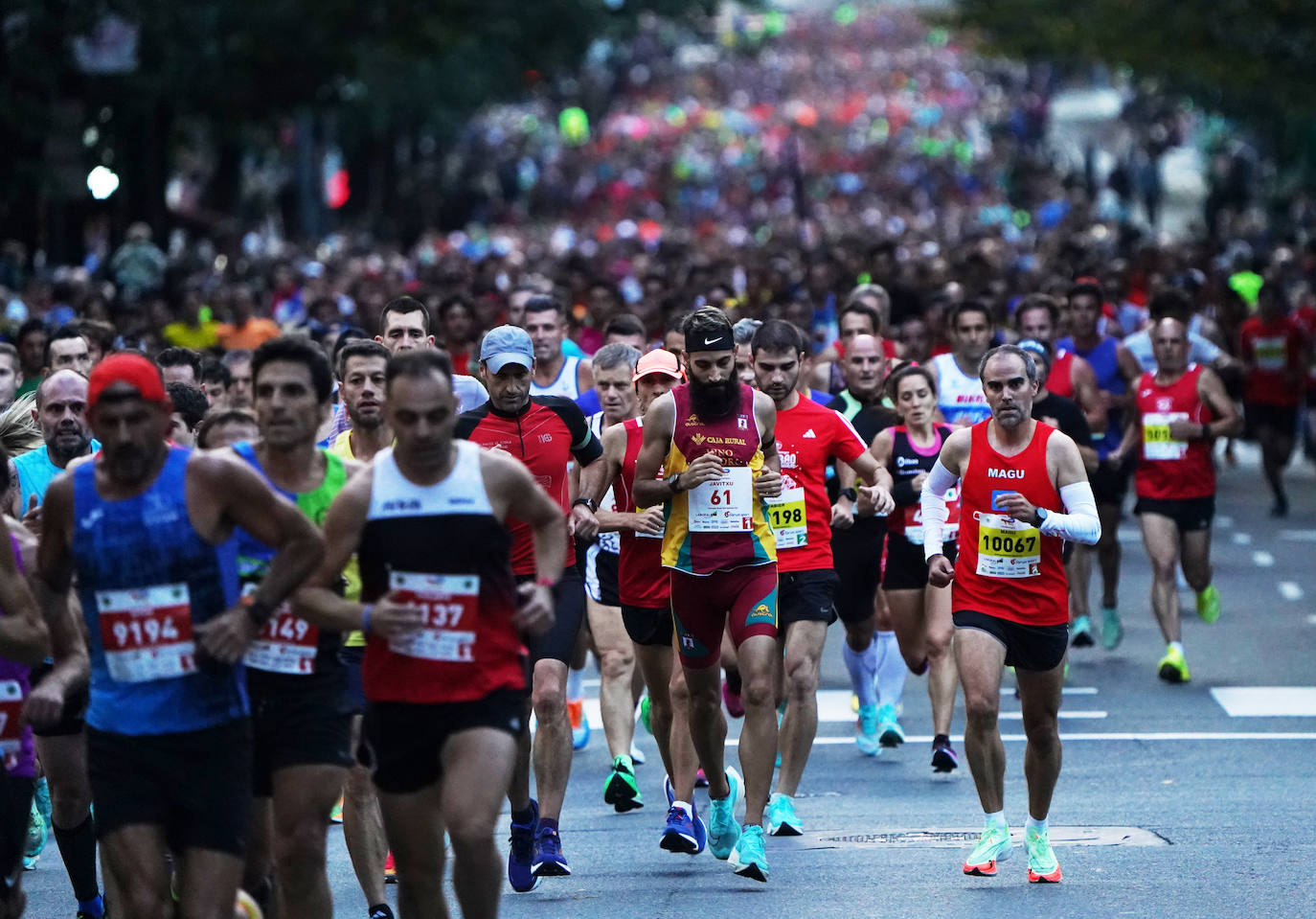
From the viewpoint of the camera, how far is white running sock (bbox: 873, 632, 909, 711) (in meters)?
12.8

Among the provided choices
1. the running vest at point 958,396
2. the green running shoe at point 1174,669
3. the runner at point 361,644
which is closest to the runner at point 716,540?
the runner at point 361,644

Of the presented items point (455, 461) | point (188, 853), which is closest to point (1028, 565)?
point (455, 461)

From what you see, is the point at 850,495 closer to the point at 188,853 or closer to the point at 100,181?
the point at 188,853

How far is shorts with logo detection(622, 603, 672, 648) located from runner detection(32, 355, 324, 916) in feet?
12.5

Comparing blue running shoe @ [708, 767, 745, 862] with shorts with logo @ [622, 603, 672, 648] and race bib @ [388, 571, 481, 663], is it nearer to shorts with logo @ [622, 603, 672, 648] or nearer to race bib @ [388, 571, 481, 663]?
shorts with logo @ [622, 603, 672, 648]

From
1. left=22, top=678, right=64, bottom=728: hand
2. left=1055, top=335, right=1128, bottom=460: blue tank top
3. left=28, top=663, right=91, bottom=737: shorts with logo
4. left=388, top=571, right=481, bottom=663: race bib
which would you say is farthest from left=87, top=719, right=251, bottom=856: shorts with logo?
left=1055, top=335, right=1128, bottom=460: blue tank top

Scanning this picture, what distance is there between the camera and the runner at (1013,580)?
30.7 ft

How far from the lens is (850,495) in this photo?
38.7 feet

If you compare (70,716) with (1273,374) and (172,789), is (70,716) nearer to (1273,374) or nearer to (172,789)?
(172,789)

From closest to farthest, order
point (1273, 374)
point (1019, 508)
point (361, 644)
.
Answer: point (361, 644) < point (1019, 508) < point (1273, 374)

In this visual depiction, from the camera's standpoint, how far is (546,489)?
386 inches

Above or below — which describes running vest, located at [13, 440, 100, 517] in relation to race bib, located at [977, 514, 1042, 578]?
above

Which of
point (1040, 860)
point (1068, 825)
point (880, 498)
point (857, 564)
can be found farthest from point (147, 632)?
point (857, 564)

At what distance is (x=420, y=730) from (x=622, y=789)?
4108 mm
